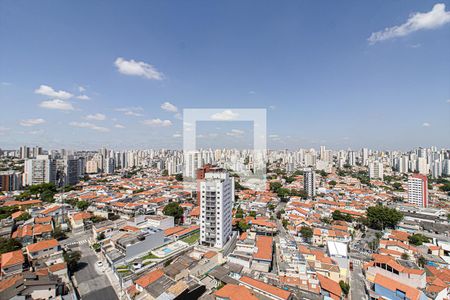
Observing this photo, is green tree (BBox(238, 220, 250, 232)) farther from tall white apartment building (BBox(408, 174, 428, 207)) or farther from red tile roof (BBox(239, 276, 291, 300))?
tall white apartment building (BBox(408, 174, 428, 207))

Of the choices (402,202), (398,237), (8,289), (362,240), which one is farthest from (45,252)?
(402,202)

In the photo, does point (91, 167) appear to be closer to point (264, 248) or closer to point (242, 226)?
point (242, 226)

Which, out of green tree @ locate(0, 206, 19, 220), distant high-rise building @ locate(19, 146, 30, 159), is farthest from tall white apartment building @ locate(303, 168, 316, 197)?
distant high-rise building @ locate(19, 146, 30, 159)

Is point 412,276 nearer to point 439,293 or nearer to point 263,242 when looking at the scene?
point 439,293

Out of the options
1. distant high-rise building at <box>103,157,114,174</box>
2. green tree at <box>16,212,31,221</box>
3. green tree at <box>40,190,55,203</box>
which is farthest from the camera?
distant high-rise building at <box>103,157,114,174</box>

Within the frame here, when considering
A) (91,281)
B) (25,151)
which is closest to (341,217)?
(91,281)
